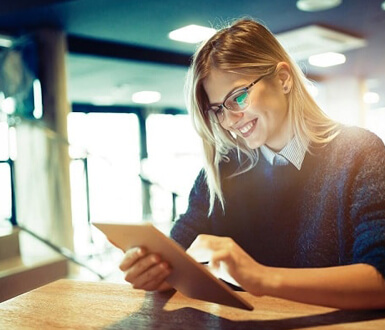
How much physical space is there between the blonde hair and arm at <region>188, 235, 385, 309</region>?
1.74 feet

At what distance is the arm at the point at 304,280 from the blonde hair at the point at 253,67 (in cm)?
53

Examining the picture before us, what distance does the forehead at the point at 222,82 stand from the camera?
145cm

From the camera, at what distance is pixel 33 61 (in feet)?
16.4

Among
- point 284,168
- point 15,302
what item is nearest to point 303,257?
point 284,168

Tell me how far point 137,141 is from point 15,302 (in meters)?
10.5

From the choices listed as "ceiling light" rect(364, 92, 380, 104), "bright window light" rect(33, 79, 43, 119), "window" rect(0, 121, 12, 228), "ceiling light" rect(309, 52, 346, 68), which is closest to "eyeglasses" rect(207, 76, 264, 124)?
"bright window light" rect(33, 79, 43, 119)

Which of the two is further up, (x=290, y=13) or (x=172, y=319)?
(x=290, y=13)

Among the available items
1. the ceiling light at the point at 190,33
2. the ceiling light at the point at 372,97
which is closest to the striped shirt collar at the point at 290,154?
the ceiling light at the point at 190,33

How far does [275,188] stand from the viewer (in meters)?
1.63

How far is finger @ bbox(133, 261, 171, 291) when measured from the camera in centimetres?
113

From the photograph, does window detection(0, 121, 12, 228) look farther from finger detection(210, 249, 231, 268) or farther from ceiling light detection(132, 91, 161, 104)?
finger detection(210, 249, 231, 268)

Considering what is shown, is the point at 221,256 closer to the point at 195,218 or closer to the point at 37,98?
the point at 195,218

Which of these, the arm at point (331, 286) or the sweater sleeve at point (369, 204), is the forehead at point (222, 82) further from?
the arm at point (331, 286)

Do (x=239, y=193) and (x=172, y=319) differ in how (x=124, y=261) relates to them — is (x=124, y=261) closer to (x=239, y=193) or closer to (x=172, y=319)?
(x=172, y=319)
